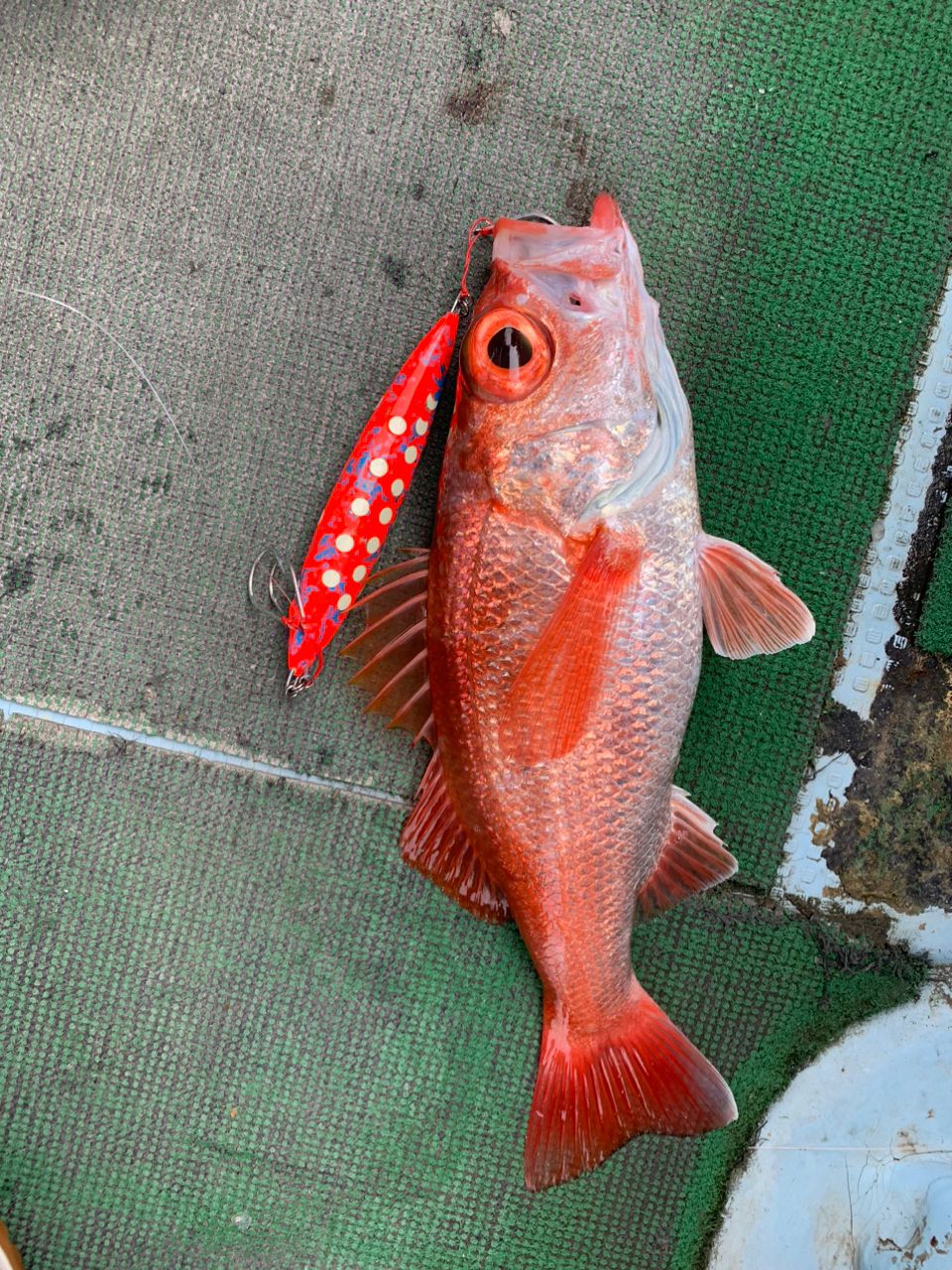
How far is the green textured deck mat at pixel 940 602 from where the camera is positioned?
1983mm

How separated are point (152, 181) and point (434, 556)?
41.9 inches

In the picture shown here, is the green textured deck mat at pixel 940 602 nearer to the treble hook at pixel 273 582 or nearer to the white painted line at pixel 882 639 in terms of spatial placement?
the white painted line at pixel 882 639

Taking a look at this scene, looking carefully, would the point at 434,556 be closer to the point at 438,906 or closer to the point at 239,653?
the point at 239,653

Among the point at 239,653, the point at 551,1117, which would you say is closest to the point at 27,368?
the point at 239,653

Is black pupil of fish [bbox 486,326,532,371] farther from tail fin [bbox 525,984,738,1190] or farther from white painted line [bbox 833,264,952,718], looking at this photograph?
tail fin [bbox 525,984,738,1190]

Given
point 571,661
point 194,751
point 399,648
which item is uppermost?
point 571,661

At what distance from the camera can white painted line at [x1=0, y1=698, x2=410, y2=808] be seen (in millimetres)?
1977

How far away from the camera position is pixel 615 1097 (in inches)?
69.4

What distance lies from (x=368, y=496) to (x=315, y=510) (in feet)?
0.64

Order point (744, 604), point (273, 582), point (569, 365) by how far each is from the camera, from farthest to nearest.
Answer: point (273, 582), point (744, 604), point (569, 365)

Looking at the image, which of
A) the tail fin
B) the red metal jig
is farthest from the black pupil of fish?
the tail fin

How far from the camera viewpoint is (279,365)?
1.96 metres

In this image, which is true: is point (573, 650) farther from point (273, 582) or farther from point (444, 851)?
point (273, 582)

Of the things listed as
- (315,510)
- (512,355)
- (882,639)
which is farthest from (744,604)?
(315,510)
